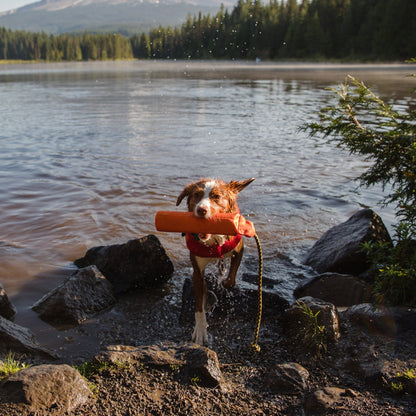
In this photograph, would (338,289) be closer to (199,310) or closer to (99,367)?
(199,310)

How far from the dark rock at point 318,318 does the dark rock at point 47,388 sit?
2.13 metres

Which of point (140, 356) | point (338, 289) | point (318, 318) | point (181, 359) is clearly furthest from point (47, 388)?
point (338, 289)

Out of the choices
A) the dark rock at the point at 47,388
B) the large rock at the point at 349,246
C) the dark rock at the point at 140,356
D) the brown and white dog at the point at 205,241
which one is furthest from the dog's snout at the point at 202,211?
the large rock at the point at 349,246

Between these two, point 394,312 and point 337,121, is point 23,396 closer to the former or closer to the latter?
point 394,312

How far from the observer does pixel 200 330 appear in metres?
4.25

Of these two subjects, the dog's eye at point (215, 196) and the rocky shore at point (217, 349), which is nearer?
the rocky shore at point (217, 349)

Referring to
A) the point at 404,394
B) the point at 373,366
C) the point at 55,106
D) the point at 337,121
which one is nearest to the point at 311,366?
the point at 373,366

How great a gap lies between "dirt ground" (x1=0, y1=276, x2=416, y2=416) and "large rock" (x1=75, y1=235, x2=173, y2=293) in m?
0.66

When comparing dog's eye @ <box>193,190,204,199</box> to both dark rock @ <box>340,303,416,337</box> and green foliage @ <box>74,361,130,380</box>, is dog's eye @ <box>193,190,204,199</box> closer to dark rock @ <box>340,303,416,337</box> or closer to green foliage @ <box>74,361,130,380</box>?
green foliage @ <box>74,361,130,380</box>

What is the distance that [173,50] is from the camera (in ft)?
491

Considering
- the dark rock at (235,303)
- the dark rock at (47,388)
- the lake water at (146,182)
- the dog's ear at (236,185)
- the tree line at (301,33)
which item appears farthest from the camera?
the tree line at (301,33)

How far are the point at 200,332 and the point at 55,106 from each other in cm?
2257

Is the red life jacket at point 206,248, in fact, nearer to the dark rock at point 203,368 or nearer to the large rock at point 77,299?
the dark rock at point 203,368

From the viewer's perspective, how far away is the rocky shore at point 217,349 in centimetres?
294
